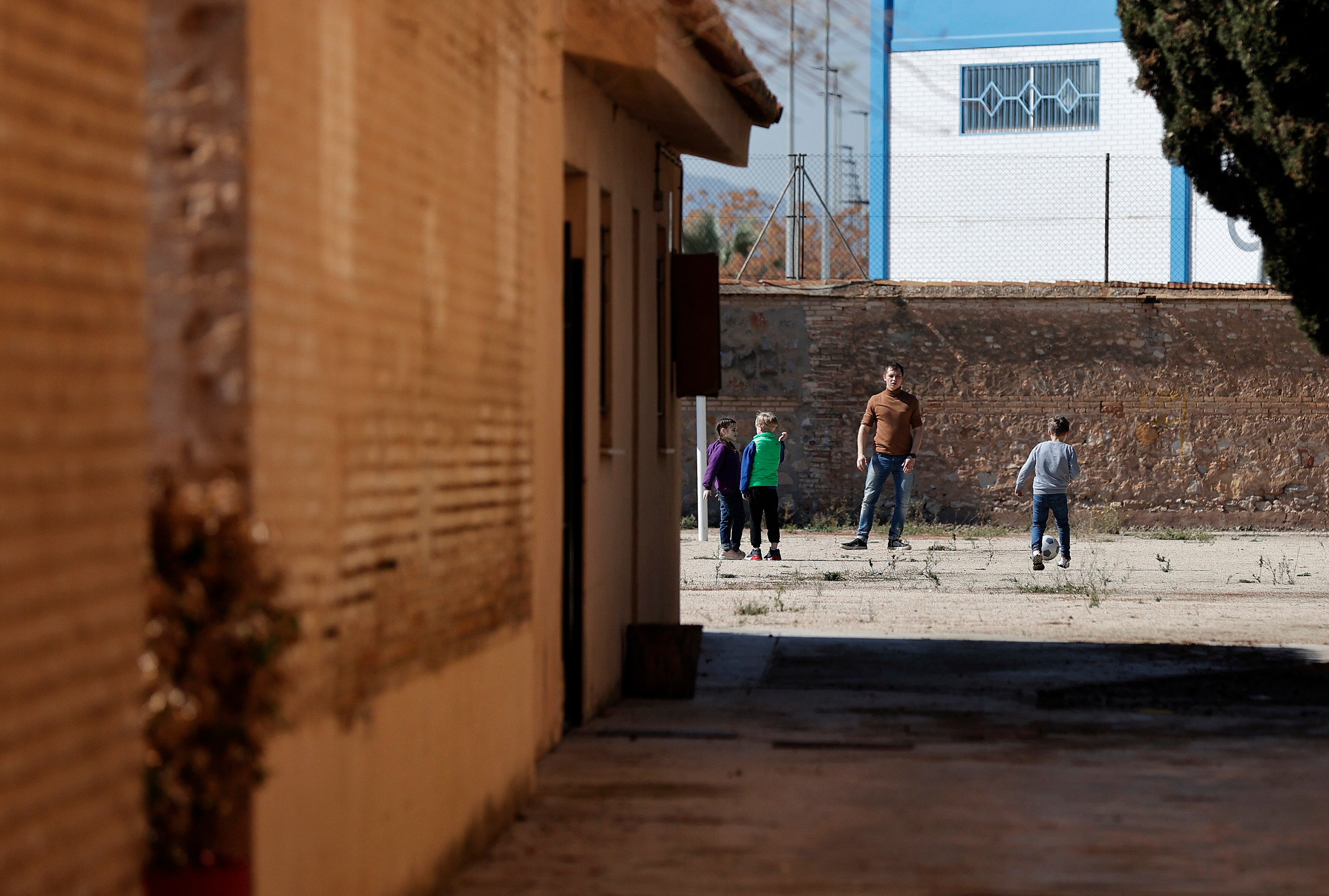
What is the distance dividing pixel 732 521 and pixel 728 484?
20.7 inches

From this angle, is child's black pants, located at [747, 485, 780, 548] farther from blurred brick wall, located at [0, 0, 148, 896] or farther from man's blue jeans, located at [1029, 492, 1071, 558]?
blurred brick wall, located at [0, 0, 148, 896]

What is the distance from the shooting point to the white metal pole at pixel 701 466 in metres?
19.6

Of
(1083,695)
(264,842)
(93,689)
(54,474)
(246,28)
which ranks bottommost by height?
(1083,695)

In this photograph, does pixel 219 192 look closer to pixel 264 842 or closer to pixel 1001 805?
pixel 264 842

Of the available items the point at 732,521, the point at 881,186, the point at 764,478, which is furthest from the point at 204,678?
the point at 881,186

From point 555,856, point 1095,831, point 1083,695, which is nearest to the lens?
point 555,856

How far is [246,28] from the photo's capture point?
11.5 feet

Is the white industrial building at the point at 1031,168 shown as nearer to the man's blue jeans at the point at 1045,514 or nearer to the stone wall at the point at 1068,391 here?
the stone wall at the point at 1068,391

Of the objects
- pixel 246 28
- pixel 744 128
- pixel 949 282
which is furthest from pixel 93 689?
pixel 949 282

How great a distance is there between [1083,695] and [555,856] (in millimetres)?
A: 4604

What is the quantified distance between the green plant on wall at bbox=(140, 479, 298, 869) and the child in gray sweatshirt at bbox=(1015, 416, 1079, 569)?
520 inches

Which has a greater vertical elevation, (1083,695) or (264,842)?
(264,842)

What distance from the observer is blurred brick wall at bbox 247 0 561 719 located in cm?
374

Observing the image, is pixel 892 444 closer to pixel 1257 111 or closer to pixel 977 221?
pixel 1257 111
